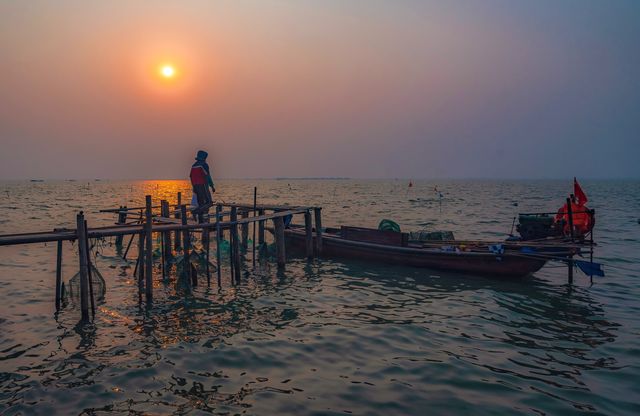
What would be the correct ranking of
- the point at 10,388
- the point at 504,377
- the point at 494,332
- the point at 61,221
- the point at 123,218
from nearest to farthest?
the point at 10,388 < the point at 504,377 < the point at 494,332 < the point at 123,218 < the point at 61,221

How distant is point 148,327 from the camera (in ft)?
31.1

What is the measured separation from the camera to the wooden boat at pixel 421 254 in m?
13.6

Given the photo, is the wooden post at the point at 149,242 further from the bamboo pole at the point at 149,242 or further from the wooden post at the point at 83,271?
the wooden post at the point at 83,271

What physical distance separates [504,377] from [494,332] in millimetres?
2281

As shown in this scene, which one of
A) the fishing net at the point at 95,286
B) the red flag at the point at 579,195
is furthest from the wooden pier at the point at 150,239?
the red flag at the point at 579,195

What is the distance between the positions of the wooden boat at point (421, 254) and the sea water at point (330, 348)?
0.53 m

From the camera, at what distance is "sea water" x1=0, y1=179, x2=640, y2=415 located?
6355mm

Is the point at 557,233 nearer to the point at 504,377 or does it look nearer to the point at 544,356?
the point at 544,356

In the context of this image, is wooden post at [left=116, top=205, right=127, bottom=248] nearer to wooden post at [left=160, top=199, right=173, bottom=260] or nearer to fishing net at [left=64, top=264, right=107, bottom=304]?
wooden post at [left=160, top=199, right=173, bottom=260]

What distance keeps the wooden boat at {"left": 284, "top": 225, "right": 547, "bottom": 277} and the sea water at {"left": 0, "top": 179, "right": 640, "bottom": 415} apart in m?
0.53

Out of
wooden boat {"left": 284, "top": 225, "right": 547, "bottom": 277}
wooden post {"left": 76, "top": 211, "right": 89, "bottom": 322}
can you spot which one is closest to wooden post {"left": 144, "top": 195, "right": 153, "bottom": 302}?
wooden post {"left": 76, "top": 211, "right": 89, "bottom": 322}

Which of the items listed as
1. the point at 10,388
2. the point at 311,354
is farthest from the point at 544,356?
Result: the point at 10,388

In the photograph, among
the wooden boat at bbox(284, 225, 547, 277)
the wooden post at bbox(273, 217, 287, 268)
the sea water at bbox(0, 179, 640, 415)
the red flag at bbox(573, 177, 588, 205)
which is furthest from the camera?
the wooden post at bbox(273, 217, 287, 268)

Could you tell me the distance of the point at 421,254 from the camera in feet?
49.7
